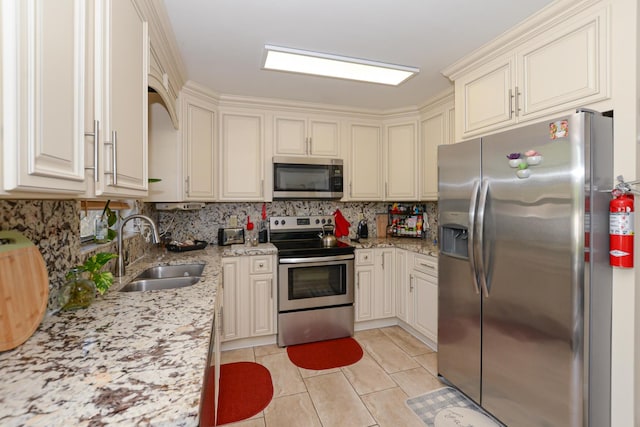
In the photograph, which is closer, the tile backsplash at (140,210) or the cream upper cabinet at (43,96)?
the cream upper cabinet at (43,96)

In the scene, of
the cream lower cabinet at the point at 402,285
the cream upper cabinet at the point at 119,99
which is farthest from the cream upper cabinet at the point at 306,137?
the cream upper cabinet at the point at 119,99

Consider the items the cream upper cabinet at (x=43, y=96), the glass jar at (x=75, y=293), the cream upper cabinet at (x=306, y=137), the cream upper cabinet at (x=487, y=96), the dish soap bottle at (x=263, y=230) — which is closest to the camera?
the cream upper cabinet at (x=43, y=96)

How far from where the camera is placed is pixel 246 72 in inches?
90.7

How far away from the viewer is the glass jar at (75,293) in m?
1.17

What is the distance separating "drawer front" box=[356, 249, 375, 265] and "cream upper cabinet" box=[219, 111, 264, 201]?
3.76ft

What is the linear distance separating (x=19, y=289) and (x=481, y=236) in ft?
6.81

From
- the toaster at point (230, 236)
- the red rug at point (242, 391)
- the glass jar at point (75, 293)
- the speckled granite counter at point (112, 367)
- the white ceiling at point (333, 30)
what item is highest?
the white ceiling at point (333, 30)

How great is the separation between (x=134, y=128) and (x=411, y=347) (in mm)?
2693

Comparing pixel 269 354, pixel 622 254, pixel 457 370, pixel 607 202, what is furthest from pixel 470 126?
pixel 269 354

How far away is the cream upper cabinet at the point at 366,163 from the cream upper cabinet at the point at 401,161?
0.09 m

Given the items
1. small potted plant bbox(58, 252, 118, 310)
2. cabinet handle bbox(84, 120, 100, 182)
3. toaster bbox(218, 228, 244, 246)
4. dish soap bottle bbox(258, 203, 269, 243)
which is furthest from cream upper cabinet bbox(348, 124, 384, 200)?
cabinet handle bbox(84, 120, 100, 182)

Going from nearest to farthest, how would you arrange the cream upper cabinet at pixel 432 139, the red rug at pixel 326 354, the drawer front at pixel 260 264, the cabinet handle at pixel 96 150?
the cabinet handle at pixel 96 150, the red rug at pixel 326 354, the drawer front at pixel 260 264, the cream upper cabinet at pixel 432 139

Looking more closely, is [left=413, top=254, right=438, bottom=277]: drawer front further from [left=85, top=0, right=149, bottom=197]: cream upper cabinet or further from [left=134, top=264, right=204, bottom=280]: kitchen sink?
[left=85, top=0, right=149, bottom=197]: cream upper cabinet

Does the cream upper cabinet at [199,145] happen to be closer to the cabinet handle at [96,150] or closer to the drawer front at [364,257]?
the drawer front at [364,257]
